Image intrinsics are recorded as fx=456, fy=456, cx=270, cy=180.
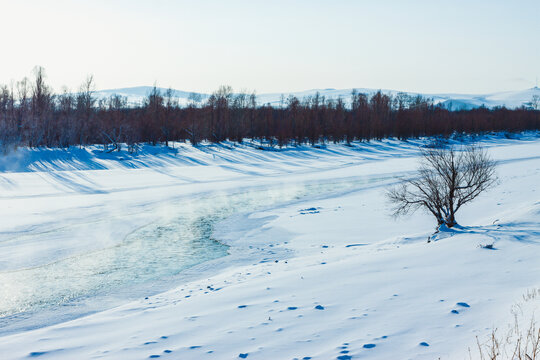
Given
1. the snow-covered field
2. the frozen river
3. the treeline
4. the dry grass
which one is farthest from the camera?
the treeline

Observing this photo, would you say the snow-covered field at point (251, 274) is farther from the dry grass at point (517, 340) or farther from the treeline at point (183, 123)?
the treeline at point (183, 123)

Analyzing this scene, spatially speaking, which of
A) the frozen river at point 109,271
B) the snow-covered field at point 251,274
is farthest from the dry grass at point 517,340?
the frozen river at point 109,271

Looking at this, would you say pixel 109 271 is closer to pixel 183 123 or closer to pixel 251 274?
pixel 251 274

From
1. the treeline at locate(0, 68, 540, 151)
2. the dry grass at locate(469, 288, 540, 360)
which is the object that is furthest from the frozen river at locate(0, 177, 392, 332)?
the treeline at locate(0, 68, 540, 151)

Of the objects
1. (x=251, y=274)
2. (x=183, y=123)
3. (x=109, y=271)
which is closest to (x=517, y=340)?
(x=251, y=274)

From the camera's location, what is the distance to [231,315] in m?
6.79

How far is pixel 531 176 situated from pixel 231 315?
2368 cm

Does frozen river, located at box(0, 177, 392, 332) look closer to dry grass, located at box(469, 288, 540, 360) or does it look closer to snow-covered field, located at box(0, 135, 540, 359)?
snow-covered field, located at box(0, 135, 540, 359)

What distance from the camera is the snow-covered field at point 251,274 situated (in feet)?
19.1

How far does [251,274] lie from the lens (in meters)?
9.70

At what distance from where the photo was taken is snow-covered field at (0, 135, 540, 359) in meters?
5.81

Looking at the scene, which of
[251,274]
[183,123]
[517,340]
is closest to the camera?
[517,340]

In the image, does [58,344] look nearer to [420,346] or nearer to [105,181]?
[420,346]

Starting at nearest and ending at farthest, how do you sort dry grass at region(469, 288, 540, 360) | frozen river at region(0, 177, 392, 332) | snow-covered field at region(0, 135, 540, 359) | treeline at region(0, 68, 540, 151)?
dry grass at region(469, 288, 540, 360) < snow-covered field at region(0, 135, 540, 359) < frozen river at region(0, 177, 392, 332) < treeline at region(0, 68, 540, 151)
